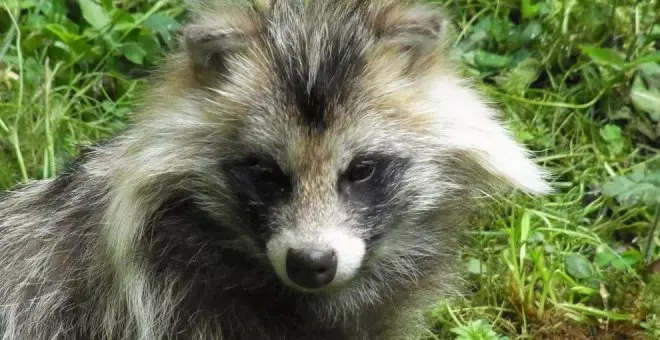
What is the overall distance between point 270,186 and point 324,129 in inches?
8.7

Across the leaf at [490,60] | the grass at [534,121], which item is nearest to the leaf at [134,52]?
the grass at [534,121]

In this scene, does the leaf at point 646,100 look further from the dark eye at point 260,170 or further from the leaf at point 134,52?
the dark eye at point 260,170

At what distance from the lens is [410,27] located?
282 cm

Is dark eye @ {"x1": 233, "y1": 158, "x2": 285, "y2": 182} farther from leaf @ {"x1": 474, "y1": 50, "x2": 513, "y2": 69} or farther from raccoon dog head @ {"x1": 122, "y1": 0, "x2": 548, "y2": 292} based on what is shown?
leaf @ {"x1": 474, "y1": 50, "x2": 513, "y2": 69}

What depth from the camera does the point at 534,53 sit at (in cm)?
497

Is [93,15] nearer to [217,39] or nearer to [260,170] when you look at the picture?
[217,39]

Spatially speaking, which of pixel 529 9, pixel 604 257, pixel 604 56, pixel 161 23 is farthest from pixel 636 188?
pixel 161 23

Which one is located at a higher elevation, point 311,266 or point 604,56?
point 311,266

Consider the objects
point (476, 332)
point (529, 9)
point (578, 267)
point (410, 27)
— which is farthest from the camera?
point (529, 9)

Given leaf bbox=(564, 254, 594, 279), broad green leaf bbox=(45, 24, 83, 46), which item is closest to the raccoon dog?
leaf bbox=(564, 254, 594, 279)

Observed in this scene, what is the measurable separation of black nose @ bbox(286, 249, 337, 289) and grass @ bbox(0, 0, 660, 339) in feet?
3.58

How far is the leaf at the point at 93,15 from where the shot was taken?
187 inches

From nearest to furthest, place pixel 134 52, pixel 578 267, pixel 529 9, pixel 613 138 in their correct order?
pixel 578 267, pixel 613 138, pixel 134 52, pixel 529 9

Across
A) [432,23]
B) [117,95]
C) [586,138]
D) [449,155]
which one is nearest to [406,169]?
[449,155]
